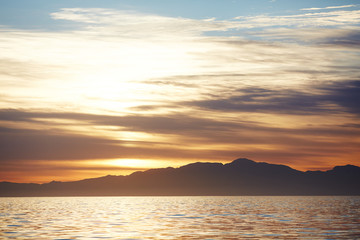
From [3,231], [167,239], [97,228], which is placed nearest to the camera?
[167,239]

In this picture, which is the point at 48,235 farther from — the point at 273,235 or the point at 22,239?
the point at 273,235

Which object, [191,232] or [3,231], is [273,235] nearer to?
[191,232]

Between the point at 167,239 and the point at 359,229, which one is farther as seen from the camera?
the point at 359,229

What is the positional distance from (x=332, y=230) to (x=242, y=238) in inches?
520

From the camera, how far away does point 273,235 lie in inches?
2064

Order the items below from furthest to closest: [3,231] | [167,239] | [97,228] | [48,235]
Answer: [97,228] → [3,231] → [48,235] → [167,239]

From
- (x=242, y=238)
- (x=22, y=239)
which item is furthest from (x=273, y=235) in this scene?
(x=22, y=239)

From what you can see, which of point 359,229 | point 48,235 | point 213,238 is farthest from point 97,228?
point 359,229

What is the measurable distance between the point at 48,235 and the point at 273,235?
21.8 meters

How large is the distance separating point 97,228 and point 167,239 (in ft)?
47.5

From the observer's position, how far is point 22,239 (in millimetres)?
50250

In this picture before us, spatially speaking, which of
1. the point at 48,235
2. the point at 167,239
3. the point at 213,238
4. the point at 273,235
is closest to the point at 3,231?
the point at 48,235

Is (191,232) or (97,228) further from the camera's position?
(97,228)

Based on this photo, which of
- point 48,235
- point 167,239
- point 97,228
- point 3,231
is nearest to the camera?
point 167,239
